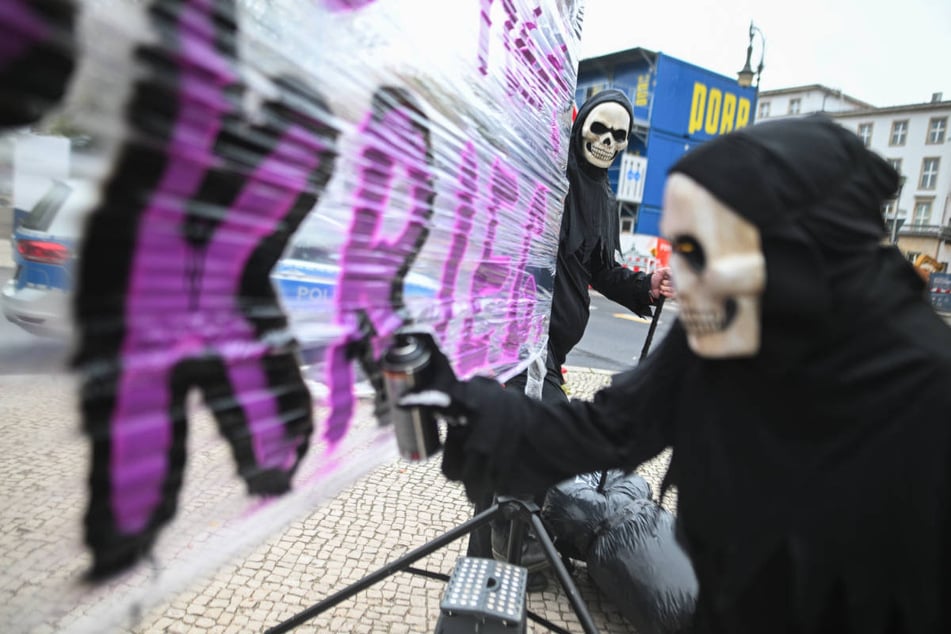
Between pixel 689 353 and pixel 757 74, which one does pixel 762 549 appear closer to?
pixel 689 353

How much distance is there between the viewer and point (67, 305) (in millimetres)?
725

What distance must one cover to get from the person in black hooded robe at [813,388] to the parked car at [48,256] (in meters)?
0.92

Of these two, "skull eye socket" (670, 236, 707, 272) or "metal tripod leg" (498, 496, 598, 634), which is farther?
"metal tripod leg" (498, 496, 598, 634)

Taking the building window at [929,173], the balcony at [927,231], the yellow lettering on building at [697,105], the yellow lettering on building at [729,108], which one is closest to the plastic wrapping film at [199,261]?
the yellow lettering on building at [697,105]

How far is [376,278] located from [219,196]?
444 mm

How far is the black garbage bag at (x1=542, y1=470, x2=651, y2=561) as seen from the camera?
2486 mm

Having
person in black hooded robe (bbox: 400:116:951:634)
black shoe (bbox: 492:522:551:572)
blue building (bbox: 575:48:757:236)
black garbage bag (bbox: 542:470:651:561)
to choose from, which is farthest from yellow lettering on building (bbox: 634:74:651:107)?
person in black hooded robe (bbox: 400:116:951:634)

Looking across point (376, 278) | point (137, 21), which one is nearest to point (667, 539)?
point (376, 278)

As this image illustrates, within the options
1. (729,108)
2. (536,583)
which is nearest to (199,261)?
(536,583)

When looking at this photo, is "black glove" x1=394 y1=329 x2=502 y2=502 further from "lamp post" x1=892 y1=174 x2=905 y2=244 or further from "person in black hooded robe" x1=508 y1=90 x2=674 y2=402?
"person in black hooded robe" x1=508 y1=90 x2=674 y2=402

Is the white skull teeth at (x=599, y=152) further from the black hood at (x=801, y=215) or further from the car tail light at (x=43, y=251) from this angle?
the car tail light at (x=43, y=251)

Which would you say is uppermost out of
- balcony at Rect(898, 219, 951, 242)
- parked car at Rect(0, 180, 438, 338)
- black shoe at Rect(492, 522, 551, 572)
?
balcony at Rect(898, 219, 951, 242)

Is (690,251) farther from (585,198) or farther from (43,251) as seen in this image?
(585,198)

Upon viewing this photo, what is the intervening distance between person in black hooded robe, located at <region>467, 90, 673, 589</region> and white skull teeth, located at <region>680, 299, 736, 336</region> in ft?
5.08
